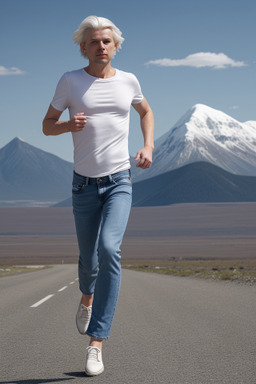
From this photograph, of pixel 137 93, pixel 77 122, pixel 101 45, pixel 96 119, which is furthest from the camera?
pixel 137 93

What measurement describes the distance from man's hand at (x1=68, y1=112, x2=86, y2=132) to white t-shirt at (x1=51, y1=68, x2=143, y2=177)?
0.16 meters

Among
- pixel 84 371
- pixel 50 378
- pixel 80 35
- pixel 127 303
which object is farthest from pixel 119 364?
pixel 127 303

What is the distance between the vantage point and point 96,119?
486 centimetres

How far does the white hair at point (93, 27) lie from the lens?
5.01m

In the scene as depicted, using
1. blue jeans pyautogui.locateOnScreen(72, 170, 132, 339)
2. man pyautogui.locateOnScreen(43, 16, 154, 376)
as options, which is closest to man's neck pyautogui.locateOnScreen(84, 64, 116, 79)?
man pyautogui.locateOnScreen(43, 16, 154, 376)

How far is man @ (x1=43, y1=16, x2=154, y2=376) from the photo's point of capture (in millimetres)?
4695

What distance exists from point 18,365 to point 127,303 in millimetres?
6448

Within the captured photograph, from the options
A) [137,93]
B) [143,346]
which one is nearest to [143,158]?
[137,93]

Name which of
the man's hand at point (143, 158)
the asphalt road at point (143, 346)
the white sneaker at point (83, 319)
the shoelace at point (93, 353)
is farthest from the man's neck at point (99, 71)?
the asphalt road at point (143, 346)

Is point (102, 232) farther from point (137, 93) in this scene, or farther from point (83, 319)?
point (137, 93)

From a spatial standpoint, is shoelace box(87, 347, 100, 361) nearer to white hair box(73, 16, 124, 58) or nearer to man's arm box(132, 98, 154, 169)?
man's arm box(132, 98, 154, 169)

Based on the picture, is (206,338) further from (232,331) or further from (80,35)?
(80,35)

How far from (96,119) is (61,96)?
0.35 metres

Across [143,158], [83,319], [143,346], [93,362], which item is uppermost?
[143,158]
